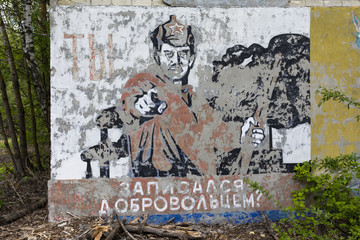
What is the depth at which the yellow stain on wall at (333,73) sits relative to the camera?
5.08m

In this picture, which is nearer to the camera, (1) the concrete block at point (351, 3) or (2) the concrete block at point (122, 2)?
(2) the concrete block at point (122, 2)

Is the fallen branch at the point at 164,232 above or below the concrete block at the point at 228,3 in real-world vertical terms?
below

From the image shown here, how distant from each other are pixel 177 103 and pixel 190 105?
0.20 meters

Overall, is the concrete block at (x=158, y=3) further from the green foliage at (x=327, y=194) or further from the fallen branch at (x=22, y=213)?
the fallen branch at (x=22, y=213)

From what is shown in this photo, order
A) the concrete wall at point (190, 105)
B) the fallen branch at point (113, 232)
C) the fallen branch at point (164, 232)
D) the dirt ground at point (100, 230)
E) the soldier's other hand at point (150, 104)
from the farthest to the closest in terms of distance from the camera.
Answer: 1. the soldier's other hand at point (150, 104)
2. the concrete wall at point (190, 105)
3. the fallen branch at point (164, 232)
4. the dirt ground at point (100, 230)
5. the fallen branch at point (113, 232)

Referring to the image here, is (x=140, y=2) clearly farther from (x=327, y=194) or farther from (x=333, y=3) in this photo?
(x=327, y=194)

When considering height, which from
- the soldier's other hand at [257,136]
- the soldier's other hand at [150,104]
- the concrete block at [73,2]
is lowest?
the soldier's other hand at [257,136]

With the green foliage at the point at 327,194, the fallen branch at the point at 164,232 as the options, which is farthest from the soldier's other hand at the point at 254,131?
the fallen branch at the point at 164,232

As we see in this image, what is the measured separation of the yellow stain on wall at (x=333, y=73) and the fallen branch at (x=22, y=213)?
4.75 m

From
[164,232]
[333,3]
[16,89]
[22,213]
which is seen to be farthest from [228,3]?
[16,89]

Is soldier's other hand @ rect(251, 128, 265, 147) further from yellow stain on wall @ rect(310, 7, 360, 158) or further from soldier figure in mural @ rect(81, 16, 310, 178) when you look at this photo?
yellow stain on wall @ rect(310, 7, 360, 158)

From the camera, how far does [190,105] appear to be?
4.88 metres

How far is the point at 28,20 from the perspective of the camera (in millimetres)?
5871

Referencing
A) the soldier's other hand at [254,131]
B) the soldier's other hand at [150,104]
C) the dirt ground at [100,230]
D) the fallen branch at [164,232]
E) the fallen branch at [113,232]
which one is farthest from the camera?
the soldier's other hand at [254,131]
